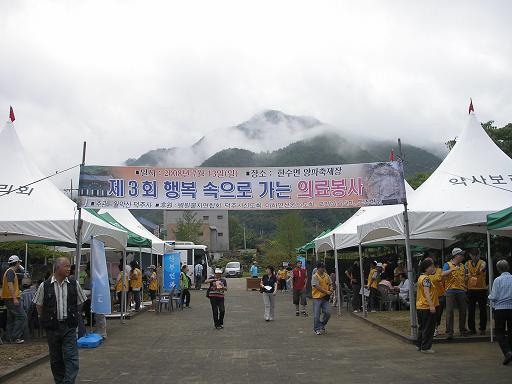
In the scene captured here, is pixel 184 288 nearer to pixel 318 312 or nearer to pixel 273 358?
pixel 318 312

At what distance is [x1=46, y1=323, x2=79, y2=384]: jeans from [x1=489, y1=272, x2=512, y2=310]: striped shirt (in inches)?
246

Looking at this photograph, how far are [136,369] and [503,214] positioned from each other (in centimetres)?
663

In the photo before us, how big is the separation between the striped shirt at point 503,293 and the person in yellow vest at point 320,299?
482cm

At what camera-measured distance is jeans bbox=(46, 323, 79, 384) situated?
271 inches

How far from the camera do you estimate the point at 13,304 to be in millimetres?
11812

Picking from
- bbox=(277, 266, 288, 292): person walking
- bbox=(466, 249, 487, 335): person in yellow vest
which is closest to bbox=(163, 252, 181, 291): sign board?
bbox=(466, 249, 487, 335): person in yellow vest

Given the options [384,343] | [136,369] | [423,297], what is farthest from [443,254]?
[136,369]

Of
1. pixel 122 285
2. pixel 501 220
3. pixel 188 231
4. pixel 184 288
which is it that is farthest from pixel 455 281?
pixel 188 231

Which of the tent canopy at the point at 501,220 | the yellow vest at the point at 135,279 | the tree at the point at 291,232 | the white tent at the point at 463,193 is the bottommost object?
the yellow vest at the point at 135,279

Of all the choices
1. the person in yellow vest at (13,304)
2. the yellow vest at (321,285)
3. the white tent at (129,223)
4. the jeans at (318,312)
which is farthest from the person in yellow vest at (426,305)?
the white tent at (129,223)

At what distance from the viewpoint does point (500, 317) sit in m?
8.95

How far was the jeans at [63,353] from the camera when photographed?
689 cm

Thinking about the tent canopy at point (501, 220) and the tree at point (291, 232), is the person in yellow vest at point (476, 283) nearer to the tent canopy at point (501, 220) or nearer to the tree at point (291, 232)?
the tent canopy at point (501, 220)

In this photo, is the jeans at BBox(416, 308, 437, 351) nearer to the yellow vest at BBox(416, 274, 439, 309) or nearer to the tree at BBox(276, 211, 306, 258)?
the yellow vest at BBox(416, 274, 439, 309)
